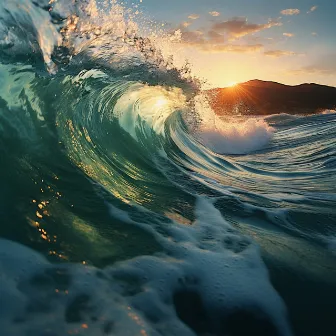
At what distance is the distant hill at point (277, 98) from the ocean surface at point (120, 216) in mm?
29334

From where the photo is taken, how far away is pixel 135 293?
1432mm

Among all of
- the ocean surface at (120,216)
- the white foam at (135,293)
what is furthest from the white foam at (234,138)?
the white foam at (135,293)

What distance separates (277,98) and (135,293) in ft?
156

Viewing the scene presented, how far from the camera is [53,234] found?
5.92 feet

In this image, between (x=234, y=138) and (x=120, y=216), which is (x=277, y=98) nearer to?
(x=234, y=138)

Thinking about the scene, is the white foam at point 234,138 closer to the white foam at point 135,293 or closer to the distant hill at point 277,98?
the white foam at point 135,293

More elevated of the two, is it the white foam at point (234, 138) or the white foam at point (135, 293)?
the white foam at point (234, 138)

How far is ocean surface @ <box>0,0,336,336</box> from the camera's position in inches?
→ 52.6

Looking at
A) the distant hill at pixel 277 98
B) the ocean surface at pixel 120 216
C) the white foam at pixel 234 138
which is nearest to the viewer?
the ocean surface at pixel 120 216

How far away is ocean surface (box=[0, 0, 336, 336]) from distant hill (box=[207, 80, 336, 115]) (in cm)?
2933

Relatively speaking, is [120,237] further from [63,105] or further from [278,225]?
[63,105]

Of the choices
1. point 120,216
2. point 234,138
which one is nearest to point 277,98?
point 234,138

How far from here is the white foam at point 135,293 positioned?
3.95 ft

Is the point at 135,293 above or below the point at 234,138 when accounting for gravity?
below
